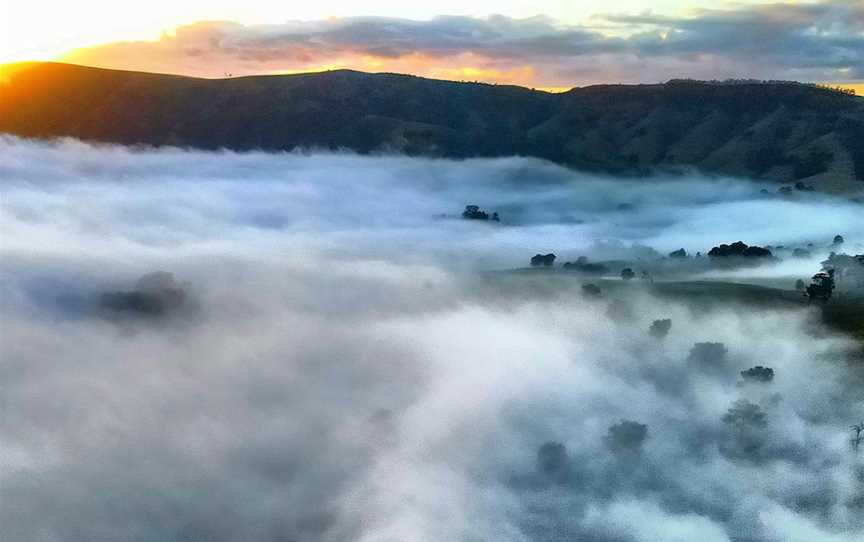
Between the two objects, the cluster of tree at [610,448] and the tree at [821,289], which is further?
the tree at [821,289]

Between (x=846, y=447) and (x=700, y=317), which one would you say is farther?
(x=700, y=317)

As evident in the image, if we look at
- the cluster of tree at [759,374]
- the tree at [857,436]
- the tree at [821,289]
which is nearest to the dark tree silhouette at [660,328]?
the cluster of tree at [759,374]

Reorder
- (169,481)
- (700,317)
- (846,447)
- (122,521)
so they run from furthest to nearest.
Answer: (700,317) → (169,481) → (122,521) → (846,447)

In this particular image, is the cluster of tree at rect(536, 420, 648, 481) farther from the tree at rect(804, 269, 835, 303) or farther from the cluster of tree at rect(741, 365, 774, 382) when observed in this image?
the tree at rect(804, 269, 835, 303)

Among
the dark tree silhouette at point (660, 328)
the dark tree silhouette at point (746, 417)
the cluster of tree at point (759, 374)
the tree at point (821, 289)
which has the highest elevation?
the tree at point (821, 289)

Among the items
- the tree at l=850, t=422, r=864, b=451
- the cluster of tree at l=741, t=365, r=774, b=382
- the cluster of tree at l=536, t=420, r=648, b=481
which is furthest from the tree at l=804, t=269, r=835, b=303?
the cluster of tree at l=536, t=420, r=648, b=481

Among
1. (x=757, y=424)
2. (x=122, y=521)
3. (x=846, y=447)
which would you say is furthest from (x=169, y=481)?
(x=846, y=447)

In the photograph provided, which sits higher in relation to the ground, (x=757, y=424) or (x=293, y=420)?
(x=757, y=424)

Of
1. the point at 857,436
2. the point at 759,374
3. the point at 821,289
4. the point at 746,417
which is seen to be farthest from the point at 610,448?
the point at 821,289

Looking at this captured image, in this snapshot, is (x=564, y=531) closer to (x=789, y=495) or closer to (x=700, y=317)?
(x=789, y=495)

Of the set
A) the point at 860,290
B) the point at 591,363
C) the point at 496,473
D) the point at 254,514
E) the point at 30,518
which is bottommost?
the point at 30,518

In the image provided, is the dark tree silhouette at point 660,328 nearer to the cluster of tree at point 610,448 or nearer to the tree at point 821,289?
the tree at point 821,289
